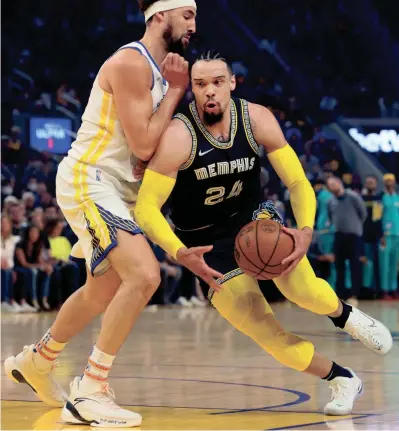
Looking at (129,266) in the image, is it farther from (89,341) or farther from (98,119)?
(89,341)

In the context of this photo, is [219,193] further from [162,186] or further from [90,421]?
[90,421]

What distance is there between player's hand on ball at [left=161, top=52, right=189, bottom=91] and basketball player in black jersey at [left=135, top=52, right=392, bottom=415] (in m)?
0.13

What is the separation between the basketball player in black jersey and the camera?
512cm

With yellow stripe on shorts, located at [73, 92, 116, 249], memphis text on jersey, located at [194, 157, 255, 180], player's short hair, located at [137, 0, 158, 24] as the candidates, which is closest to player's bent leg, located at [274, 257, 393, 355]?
memphis text on jersey, located at [194, 157, 255, 180]

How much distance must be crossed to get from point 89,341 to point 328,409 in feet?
14.9

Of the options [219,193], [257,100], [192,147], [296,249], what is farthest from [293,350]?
[257,100]

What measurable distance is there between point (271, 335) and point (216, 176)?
857mm

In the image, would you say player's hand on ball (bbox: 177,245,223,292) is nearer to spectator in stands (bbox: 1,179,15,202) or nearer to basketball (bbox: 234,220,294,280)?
basketball (bbox: 234,220,294,280)

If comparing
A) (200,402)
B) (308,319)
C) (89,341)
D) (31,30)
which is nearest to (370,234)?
(308,319)

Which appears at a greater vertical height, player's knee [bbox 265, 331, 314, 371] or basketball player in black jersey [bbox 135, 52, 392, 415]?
basketball player in black jersey [bbox 135, 52, 392, 415]

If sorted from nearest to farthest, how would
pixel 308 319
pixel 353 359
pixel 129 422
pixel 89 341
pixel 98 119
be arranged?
pixel 129 422
pixel 98 119
pixel 353 359
pixel 89 341
pixel 308 319

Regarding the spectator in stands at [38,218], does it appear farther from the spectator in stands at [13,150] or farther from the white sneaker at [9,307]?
the spectator in stands at [13,150]

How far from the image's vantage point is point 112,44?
21.5 m

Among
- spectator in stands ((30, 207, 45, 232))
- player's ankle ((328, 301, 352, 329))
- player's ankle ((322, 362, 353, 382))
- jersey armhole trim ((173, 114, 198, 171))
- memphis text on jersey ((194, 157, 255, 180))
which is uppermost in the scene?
jersey armhole trim ((173, 114, 198, 171))
